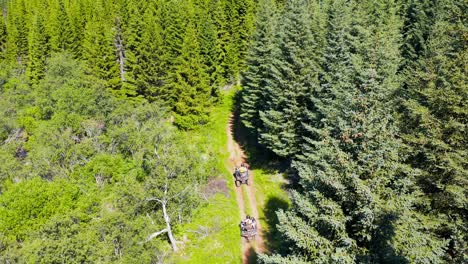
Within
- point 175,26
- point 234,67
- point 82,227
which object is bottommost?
point 82,227

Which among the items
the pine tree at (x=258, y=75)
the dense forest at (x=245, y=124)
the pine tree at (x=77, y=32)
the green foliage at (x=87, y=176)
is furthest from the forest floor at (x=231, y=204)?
the pine tree at (x=77, y=32)

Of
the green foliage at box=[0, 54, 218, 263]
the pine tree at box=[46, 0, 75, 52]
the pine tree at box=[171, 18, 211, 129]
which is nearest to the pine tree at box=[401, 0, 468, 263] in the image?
the green foliage at box=[0, 54, 218, 263]

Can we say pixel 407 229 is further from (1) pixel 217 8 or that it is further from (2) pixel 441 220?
(1) pixel 217 8

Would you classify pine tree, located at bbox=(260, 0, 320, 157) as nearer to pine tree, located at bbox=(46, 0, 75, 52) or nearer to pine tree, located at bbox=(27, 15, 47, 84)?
pine tree, located at bbox=(46, 0, 75, 52)

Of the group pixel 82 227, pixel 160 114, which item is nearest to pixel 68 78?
pixel 160 114

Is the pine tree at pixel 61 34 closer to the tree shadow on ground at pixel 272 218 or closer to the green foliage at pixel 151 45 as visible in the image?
the green foliage at pixel 151 45

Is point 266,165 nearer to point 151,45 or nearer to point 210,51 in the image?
point 210,51
